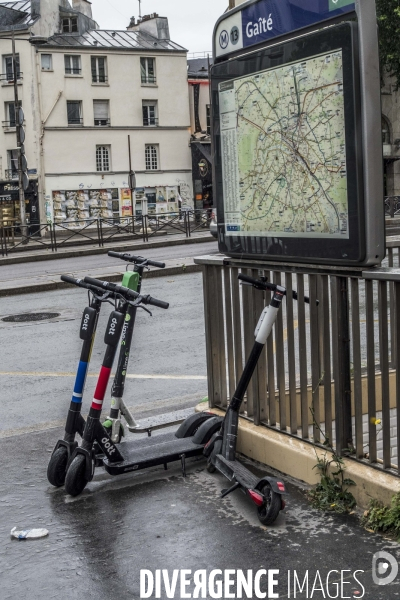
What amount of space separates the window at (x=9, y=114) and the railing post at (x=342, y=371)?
162 feet

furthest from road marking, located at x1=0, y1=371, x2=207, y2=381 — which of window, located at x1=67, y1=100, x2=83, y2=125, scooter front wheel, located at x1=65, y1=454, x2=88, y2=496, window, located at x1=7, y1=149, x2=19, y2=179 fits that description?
window, located at x1=67, y1=100, x2=83, y2=125

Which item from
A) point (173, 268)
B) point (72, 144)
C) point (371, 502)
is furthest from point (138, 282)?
point (72, 144)

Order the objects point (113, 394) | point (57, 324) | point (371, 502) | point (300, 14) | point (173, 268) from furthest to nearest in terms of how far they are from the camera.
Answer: point (173, 268), point (57, 324), point (113, 394), point (300, 14), point (371, 502)

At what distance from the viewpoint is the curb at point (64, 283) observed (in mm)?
17812

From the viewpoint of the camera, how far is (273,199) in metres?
4.94

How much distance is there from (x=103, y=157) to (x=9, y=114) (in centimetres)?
616

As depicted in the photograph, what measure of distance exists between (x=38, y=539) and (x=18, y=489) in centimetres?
85

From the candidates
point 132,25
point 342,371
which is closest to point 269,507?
point 342,371

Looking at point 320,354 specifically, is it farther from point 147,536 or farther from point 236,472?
point 147,536

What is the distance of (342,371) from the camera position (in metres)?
4.42

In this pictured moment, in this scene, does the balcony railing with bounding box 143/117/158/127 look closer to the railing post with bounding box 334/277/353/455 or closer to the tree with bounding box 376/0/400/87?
the tree with bounding box 376/0/400/87

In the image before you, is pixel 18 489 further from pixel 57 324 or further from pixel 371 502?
pixel 57 324

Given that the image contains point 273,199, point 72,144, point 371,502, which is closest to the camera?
point 371,502

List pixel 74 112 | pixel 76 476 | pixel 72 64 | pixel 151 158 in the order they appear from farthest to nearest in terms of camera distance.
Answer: pixel 151 158 → pixel 74 112 → pixel 72 64 → pixel 76 476
